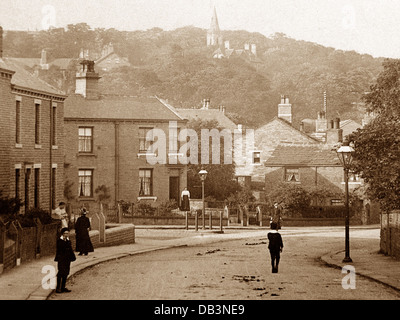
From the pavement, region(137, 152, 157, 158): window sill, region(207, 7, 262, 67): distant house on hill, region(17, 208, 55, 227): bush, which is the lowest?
the pavement

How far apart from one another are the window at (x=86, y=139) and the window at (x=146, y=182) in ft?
12.7

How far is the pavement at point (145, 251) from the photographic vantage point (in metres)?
18.8

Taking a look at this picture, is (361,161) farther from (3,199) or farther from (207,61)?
(207,61)

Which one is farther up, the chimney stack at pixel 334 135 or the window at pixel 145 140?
the chimney stack at pixel 334 135

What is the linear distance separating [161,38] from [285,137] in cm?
2496

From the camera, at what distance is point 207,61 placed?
284 ft

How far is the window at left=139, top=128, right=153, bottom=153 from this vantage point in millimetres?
56844

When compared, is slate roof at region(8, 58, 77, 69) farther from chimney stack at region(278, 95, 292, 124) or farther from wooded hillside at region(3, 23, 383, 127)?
chimney stack at region(278, 95, 292, 124)

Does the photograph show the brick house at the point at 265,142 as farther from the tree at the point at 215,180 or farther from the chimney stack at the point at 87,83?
the chimney stack at the point at 87,83

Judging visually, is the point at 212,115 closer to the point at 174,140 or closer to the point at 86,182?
the point at 174,140

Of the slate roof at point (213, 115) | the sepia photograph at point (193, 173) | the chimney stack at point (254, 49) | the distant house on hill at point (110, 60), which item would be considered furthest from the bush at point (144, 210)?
the chimney stack at point (254, 49)

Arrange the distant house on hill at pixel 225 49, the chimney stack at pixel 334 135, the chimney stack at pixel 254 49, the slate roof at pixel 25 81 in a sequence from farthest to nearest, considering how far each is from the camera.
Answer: the chimney stack at pixel 254 49 → the distant house on hill at pixel 225 49 → the chimney stack at pixel 334 135 → the slate roof at pixel 25 81

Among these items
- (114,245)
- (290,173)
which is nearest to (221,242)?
(114,245)

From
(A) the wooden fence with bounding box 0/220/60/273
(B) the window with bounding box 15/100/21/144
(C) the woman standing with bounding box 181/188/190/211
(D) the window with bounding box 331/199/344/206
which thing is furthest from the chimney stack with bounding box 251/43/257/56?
(A) the wooden fence with bounding box 0/220/60/273
